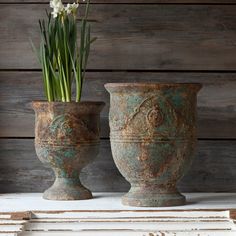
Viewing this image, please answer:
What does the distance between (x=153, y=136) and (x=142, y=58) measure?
0.40 m

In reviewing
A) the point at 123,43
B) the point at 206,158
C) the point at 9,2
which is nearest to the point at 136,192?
the point at 206,158

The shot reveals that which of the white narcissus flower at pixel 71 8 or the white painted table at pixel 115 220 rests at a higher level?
the white narcissus flower at pixel 71 8

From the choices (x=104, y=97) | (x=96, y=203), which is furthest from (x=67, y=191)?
(x=104, y=97)

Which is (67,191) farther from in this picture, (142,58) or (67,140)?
(142,58)

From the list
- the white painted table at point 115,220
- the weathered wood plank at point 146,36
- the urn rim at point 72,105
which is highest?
the weathered wood plank at point 146,36

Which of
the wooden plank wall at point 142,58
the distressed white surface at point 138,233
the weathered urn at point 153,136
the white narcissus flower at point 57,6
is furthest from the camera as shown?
the wooden plank wall at point 142,58

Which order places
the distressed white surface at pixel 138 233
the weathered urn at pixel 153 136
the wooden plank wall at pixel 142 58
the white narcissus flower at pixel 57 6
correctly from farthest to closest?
1. the wooden plank wall at pixel 142 58
2. the white narcissus flower at pixel 57 6
3. the weathered urn at pixel 153 136
4. the distressed white surface at pixel 138 233

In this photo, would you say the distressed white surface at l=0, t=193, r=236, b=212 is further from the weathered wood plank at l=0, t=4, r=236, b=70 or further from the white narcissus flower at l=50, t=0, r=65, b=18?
the white narcissus flower at l=50, t=0, r=65, b=18

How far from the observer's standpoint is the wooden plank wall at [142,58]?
2.06m

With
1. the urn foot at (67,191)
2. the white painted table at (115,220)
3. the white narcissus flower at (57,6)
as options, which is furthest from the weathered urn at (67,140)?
the white narcissus flower at (57,6)

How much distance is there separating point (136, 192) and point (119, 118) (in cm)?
20

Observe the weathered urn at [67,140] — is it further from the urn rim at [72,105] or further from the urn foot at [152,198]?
the urn foot at [152,198]

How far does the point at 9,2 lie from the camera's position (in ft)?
6.76

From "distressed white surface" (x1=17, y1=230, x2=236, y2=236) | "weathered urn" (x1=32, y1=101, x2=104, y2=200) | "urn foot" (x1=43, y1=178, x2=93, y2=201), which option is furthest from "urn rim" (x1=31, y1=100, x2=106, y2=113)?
"distressed white surface" (x1=17, y1=230, x2=236, y2=236)
